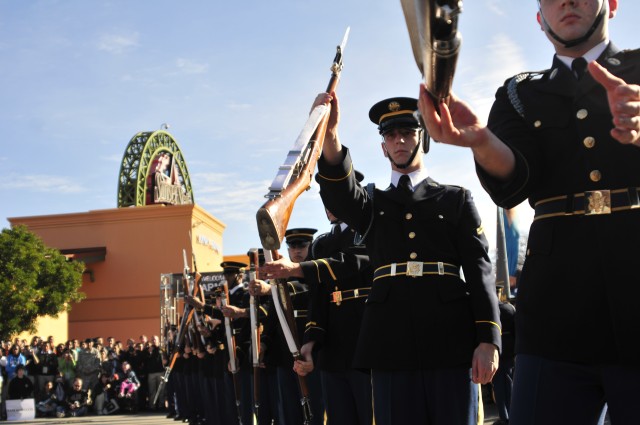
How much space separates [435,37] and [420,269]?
96.1 inches

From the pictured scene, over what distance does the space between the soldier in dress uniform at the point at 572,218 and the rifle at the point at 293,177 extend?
0.72 meters

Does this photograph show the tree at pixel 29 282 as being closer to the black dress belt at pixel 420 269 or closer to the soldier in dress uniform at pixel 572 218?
the black dress belt at pixel 420 269

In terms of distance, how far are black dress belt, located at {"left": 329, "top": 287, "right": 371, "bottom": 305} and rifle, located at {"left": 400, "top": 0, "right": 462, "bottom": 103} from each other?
4080 mm

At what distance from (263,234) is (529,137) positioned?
0.98m

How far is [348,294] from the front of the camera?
6031 mm

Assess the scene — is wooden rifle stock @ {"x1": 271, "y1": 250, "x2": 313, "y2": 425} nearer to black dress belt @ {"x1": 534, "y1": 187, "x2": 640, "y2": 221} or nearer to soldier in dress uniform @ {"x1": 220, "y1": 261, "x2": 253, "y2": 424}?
soldier in dress uniform @ {"x1": 220, "y1": 261, "x2": 253, "y2": 424}

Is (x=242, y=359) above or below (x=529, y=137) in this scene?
below

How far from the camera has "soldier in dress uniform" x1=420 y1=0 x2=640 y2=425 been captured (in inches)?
97.2

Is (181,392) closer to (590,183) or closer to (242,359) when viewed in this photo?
(242,359)

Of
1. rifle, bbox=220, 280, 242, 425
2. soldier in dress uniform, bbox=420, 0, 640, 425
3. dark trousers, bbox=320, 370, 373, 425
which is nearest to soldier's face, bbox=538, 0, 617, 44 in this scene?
soldier in dress uniform, bbox=420, 0, 640, 425

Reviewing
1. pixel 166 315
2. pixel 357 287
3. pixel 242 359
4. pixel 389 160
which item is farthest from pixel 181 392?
pixel 389 160

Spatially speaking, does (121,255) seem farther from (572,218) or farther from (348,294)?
(572,218)

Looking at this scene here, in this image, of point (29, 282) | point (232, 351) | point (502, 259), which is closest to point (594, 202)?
point (232, 351)

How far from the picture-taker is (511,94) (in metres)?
2.89
